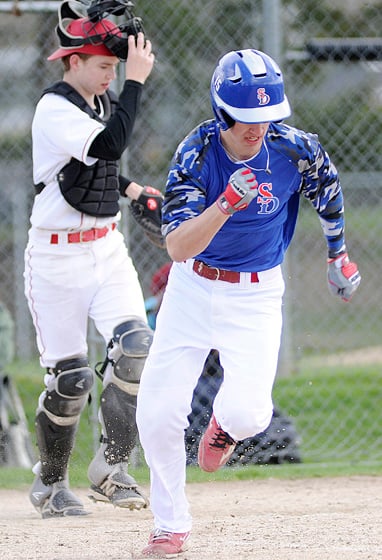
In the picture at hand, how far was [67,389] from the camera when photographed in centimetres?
480

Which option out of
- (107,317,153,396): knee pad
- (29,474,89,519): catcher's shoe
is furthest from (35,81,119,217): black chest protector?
(29,474,89,519): catcher's shoe

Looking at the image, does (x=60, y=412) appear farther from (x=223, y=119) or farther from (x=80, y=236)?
(x=223, y=119)

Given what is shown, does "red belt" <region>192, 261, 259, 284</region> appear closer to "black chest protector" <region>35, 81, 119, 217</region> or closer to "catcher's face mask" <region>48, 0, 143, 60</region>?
"black chest protector" <region>35, 81, 119, 217</region>

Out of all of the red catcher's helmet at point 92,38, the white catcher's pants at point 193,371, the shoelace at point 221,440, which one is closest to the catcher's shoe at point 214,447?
the shoelace at point 221,440

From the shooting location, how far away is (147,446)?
3758 millimetres

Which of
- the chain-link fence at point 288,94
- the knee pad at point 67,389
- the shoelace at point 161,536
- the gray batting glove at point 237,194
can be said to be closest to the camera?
the gray batting glove at point 237,194

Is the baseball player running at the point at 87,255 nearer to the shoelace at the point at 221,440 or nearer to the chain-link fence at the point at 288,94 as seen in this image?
the shoelace at the point at 221,440

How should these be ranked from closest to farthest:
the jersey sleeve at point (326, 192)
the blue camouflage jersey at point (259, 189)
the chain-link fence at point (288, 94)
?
the blue camouflage jersey at point (259, 189)
the jersey sleeve at point (326, 192)
the chain-link fence at point (288, 94)

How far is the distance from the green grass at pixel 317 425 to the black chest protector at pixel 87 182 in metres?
1.62

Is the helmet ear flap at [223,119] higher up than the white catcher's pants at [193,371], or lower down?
higher up

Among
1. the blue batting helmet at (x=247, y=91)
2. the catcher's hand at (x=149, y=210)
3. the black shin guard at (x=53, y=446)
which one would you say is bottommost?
the black shin guard at (x=53, y=446)

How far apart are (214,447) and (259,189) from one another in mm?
976

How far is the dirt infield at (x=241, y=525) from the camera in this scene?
3.80 meters

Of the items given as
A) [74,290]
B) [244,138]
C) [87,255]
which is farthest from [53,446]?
[244,138]
